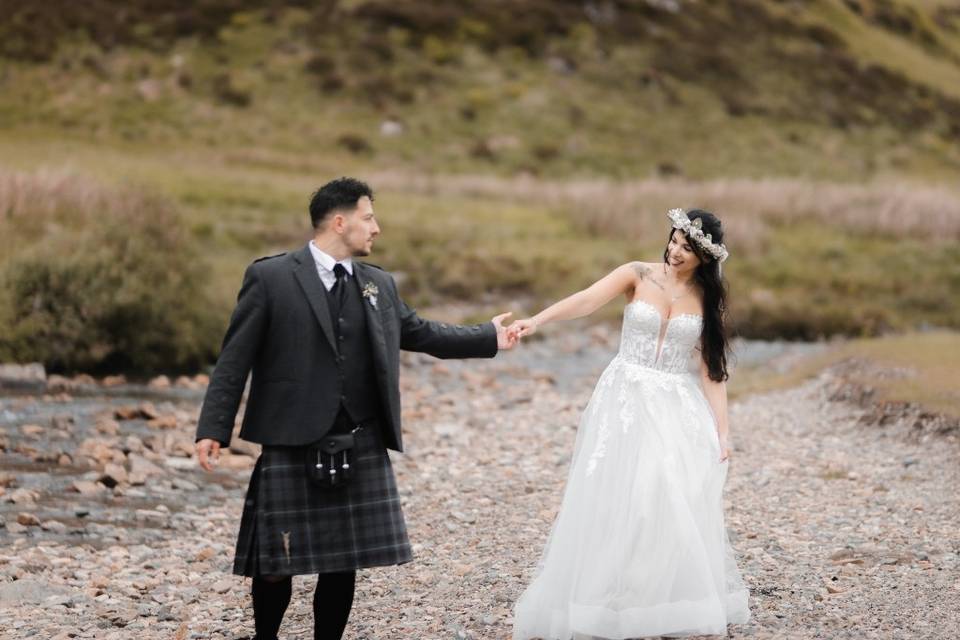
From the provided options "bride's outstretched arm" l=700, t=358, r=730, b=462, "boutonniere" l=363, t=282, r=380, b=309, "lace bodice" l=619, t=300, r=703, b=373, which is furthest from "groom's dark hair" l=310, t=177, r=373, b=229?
"bride's outstretched arm" l=700, t=358, r=730, b=462

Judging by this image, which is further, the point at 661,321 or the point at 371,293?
the point at 661,321

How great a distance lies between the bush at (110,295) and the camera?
18.4 metres

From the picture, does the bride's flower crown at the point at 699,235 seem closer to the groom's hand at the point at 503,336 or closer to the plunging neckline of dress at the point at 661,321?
the plunging neckline of dress at the point at 661,321

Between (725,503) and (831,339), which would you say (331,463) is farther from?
(831,339)

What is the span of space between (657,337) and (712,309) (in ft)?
1.30

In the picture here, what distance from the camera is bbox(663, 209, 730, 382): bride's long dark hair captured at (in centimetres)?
766

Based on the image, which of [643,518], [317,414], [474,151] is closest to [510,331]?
[643,518]

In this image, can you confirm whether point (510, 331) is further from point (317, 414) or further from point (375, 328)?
point (317, 414)

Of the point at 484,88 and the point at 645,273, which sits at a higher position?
the point at 484,88

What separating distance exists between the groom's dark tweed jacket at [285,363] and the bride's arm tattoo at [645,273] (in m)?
1.94

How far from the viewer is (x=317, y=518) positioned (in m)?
6.52

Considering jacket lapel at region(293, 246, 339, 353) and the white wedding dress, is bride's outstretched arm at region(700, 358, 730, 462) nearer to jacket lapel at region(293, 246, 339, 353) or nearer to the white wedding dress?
the white wedding dress

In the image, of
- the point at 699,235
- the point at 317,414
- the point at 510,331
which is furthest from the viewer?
the point at 510,331

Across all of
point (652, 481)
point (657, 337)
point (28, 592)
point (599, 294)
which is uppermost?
point (599, 294)
